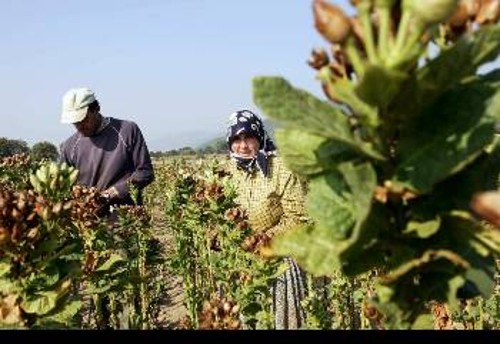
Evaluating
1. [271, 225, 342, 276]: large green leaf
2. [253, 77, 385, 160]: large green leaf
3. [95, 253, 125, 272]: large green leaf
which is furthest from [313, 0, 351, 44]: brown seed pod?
[95, 253, 125, 272]: large green leaf

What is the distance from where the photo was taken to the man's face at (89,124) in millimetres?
5734

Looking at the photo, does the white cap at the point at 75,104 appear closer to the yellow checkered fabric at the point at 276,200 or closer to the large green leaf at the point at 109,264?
the yellow checkered fabric at the point at 276,200

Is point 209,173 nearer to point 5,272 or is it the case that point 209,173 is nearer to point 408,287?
point 5,272

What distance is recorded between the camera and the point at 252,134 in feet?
16.6

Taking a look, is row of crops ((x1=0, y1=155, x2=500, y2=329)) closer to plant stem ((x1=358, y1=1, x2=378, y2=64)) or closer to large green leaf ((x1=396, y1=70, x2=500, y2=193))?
large green leaf ((x1=396, y1=70, x2=500, y2=193))

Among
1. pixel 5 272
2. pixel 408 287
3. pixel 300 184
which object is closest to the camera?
pixel 408 287

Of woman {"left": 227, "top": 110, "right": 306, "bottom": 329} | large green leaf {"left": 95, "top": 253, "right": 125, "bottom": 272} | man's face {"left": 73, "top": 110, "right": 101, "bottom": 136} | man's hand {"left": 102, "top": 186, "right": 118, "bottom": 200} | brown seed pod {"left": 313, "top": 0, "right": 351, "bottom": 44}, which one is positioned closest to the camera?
brown seed pod {"left": 313, "top": 0, "right": 351, "bottom": 44}

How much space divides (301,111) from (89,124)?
4675 mm

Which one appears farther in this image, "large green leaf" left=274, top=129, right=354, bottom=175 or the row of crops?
the row of crops

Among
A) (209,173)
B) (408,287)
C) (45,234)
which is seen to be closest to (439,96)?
(408,287)

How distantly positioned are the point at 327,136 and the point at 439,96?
24 centimetres

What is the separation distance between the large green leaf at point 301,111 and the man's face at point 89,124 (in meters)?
4.58

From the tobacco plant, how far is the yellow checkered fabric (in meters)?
3.29

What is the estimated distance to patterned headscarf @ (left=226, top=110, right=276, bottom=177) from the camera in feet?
16.4
